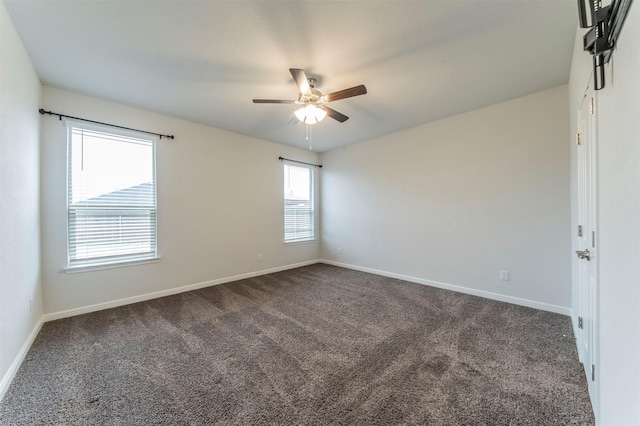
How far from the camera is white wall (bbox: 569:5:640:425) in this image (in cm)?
81

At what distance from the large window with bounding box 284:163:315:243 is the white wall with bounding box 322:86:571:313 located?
1045mm

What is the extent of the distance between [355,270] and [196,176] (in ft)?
11.2

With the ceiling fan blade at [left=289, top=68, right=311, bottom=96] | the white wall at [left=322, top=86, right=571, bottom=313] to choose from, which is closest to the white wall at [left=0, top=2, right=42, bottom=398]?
the ceiling fan blade at [left=289, top=68, right=311, bottom=96]

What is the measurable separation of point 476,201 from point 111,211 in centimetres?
500

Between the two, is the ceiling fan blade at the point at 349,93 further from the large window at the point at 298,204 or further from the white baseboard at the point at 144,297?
the white baseboard at the point at 144,297

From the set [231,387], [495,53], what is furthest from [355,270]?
[495,53]

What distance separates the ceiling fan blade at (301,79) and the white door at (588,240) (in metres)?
1.99

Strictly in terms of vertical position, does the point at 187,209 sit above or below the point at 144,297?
above

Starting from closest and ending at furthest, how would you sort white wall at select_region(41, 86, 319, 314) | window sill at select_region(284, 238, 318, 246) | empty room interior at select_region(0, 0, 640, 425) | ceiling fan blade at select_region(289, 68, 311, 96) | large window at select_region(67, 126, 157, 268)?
1. empty room interior at select_region(0, 0, 640, 425)
2. ceiling fan blade at select_region(289, 68, 311, 96)
3. white wall at select_region(41, 86, 319, 314)
4. large window at select_region(67, 126, 157, 268)
5. window sill at select_region(284, 238, 318, 246)

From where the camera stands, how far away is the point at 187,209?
381cm

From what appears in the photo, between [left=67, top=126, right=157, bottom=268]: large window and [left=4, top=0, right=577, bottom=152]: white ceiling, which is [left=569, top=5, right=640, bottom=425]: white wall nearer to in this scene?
[left=4, top=0, right=577, bottom=152]: white ceiling

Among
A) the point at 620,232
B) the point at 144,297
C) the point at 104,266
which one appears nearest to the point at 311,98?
the point at 620,232

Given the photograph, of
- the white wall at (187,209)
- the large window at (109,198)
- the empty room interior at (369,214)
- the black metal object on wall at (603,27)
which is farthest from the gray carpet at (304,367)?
the black metal object on wall at (603,27)

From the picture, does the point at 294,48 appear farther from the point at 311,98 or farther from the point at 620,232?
the point at 620,232
